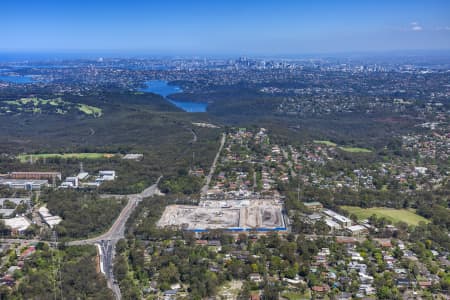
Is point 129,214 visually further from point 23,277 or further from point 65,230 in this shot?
point 23,277

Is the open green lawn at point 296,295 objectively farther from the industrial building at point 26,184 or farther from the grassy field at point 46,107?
the grassy field at point 46,107

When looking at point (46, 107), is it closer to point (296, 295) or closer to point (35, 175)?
point (35, 175)

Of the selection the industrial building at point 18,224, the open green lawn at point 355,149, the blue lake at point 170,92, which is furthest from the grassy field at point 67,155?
the blue lake at point 170,92

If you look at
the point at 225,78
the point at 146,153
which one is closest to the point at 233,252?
the point at 146,153

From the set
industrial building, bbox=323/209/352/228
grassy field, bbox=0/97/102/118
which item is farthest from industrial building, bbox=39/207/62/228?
grassy field, bbox=0/97/102/118

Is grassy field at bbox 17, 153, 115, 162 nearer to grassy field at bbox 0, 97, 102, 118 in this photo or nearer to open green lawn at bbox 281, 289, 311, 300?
grassy field at bbox 0, 97, 102, 118

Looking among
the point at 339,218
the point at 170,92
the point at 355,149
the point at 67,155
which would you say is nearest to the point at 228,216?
the point at 339,218
